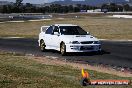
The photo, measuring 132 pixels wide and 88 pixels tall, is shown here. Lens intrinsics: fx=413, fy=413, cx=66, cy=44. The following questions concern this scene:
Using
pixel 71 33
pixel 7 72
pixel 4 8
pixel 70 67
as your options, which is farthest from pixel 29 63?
pixel 4 8

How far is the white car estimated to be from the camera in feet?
65.6

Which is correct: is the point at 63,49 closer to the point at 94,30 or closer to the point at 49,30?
the point at 49,30

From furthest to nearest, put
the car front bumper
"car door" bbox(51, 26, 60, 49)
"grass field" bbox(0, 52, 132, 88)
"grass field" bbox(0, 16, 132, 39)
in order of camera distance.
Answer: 1. "grass field" bbox(0, 16, 132, 39)
2. "car door" bbox(51, 26, 60, 49)
3. the car front bumper
4. "grass field" bbox(0, 52, 132, 88)

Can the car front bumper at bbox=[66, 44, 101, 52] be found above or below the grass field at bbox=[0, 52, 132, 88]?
below

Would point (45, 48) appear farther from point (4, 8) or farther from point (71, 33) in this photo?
point (4, 8)

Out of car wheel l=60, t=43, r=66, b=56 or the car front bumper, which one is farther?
car wheel l=60, t=43, r=66, b=56

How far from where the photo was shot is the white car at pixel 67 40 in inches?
787

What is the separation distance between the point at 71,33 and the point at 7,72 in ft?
28.2

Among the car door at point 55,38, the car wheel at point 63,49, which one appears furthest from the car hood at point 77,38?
the car door at point 55,38

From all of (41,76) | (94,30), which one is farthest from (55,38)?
(94,30)

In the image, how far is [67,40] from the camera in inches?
793

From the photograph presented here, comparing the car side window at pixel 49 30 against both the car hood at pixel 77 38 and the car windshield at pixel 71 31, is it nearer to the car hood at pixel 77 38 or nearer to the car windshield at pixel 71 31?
the car windshield at pixel 71 31

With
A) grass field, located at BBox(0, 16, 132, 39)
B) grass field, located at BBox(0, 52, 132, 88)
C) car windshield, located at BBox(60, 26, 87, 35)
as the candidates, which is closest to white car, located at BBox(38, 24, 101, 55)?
car windshield, located at BBox(60, 26, 87, 35)

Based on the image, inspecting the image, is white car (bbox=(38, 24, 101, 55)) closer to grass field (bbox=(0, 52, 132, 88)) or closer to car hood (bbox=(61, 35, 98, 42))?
car hood (bbox=(61, 35, 98, 42))
